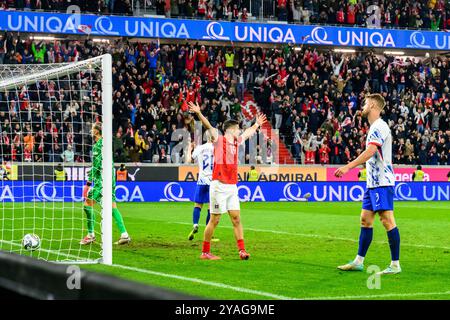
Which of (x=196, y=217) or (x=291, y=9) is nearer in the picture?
(x=196, y=217)

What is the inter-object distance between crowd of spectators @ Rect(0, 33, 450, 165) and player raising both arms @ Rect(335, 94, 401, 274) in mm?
22345

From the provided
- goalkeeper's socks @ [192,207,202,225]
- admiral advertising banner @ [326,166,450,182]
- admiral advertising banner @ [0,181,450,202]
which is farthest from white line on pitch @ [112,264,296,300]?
admiral advertising banner @ [326,166,450,182]

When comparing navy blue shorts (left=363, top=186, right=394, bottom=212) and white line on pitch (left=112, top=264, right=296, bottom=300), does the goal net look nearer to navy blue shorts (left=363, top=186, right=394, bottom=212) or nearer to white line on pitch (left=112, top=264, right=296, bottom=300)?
white line on pitch (left=112, top=264, right=296, bottom=300)

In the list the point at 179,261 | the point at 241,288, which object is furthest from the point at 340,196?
the point at 241,288

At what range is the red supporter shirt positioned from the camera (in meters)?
12.0

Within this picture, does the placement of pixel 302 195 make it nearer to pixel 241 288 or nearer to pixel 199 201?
pixel 199 201

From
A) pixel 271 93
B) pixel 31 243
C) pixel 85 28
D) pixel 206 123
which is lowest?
pixel 31 243

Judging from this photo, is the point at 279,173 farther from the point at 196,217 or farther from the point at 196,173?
the point at 196,217

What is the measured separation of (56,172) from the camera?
1108 inches

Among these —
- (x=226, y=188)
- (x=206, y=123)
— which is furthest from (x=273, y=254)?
(x=206, y=123)

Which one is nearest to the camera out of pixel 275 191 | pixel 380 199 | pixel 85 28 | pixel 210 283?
pixel 210 283

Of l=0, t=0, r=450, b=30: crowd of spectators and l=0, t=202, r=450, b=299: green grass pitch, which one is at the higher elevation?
l=0, t=0, r=450, b=30: crowd of spectators

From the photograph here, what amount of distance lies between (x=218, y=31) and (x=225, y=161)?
2846cm

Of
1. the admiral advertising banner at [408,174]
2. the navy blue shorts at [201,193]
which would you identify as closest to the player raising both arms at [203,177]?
the navy blue shorts at [201,193]
